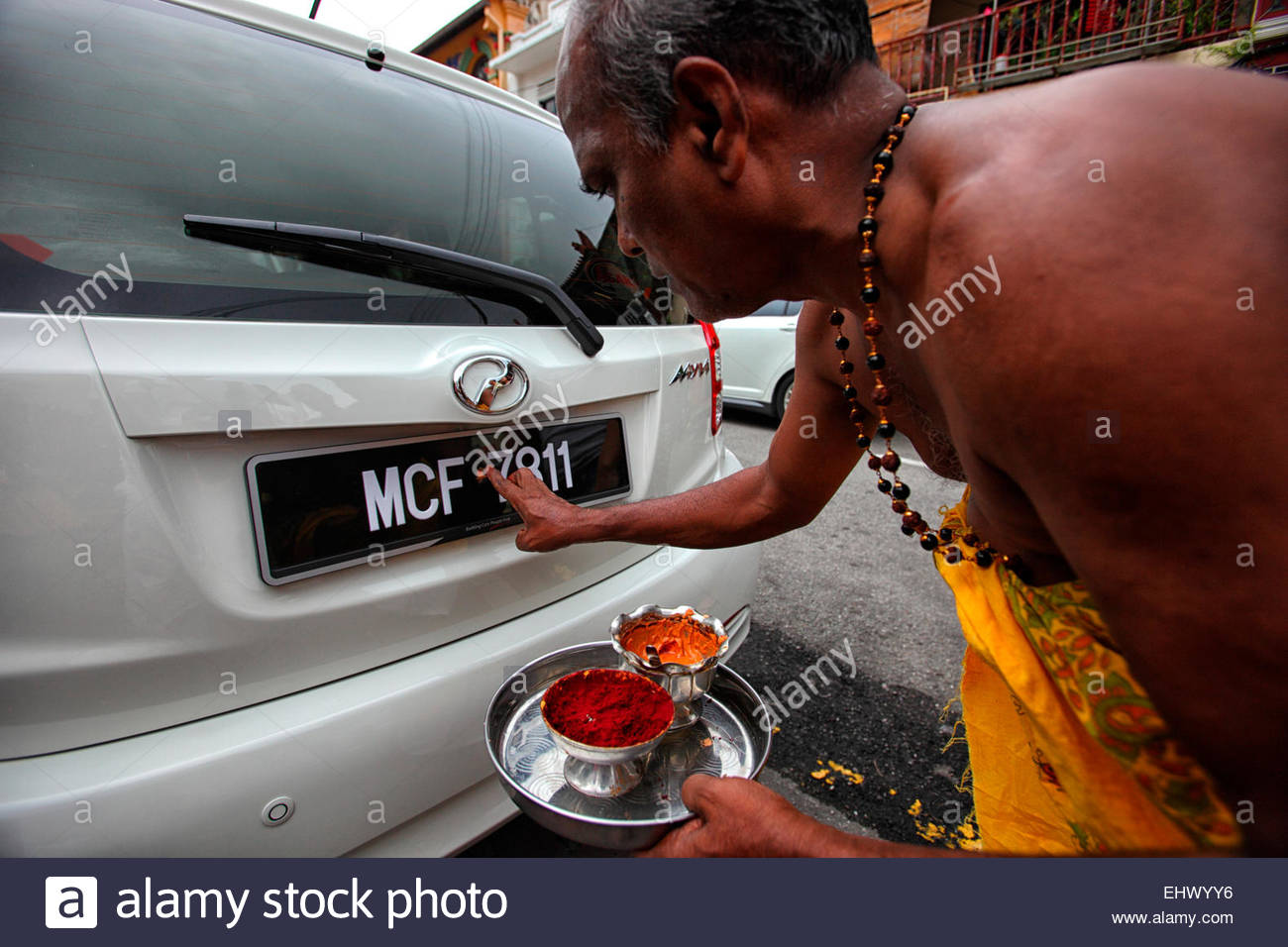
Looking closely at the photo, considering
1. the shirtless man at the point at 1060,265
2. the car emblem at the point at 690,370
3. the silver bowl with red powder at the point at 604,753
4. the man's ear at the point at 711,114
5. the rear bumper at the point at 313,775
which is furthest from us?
the car emblem at the point at 690,370

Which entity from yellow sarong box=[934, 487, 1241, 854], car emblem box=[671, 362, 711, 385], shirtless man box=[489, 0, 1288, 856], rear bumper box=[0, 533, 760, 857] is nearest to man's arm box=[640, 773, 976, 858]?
shirtless man box=[489, 0, 1288, 856]

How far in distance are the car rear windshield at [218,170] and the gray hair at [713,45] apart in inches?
24.1

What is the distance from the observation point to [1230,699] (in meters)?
0.61

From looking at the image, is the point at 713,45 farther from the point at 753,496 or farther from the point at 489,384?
the point at 753,496

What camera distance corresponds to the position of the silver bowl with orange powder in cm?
124

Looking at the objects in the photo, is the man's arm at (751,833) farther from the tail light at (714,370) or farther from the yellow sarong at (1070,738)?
the tail light at (714,370)

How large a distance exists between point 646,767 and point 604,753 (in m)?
0.17

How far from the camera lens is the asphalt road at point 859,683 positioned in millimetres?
1957

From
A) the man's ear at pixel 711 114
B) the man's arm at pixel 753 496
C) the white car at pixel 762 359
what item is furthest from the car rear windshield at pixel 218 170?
the white car at pixel 762 359

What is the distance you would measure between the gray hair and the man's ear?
0.02m

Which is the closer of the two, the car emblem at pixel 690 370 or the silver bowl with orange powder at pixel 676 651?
the silver bowl with orange powder at pixel 676 651

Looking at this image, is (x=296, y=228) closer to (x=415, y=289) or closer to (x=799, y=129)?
(x=415, y=289)

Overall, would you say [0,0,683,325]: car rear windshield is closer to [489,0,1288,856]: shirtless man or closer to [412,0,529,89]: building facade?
[489,0,1288,856]: shirtless man

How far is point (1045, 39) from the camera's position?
9.28 meters
